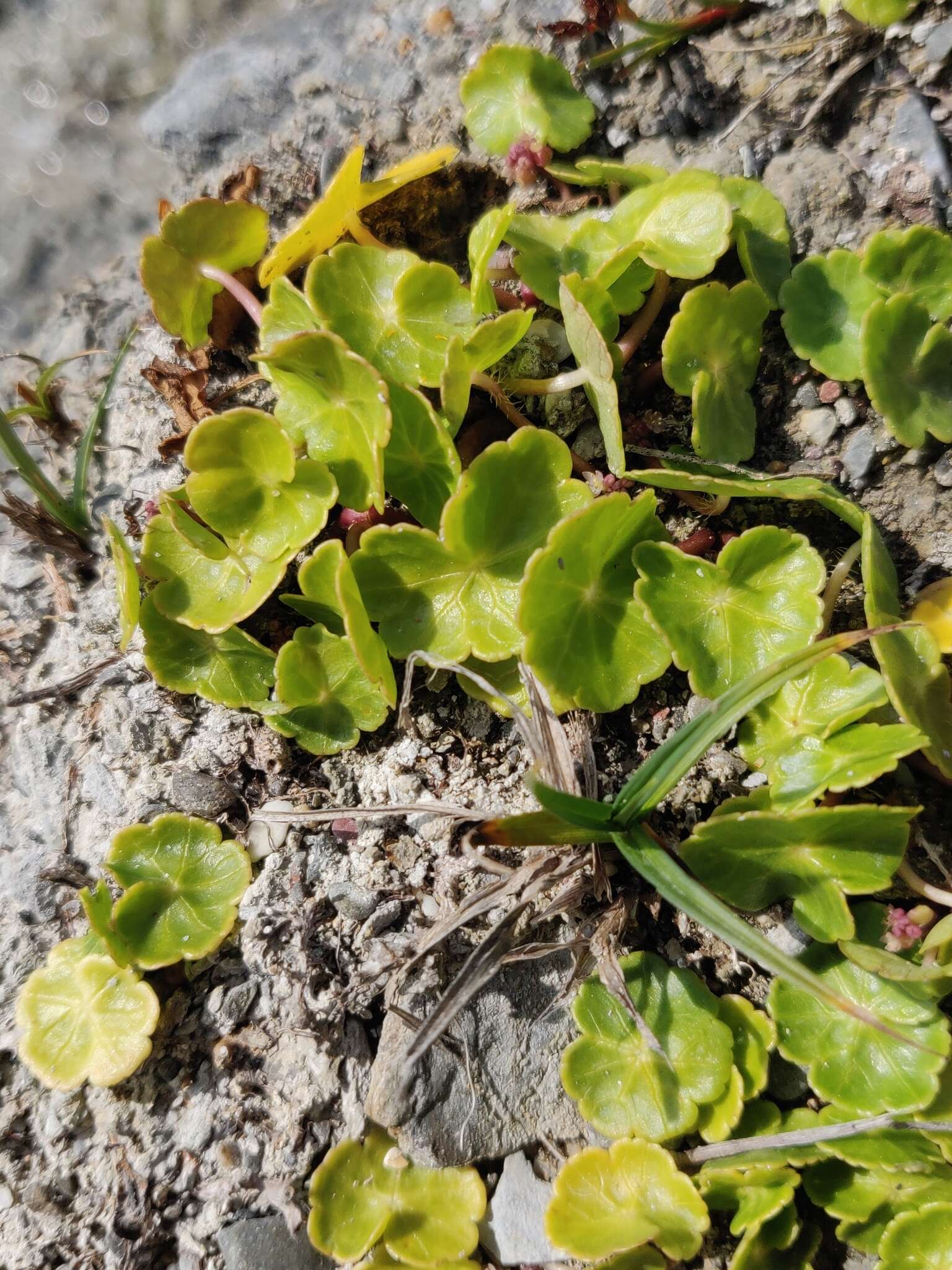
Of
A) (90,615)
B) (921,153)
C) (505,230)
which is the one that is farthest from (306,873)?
(921,153)

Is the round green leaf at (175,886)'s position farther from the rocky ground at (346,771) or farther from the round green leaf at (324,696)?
the round green leaf at (324,696)

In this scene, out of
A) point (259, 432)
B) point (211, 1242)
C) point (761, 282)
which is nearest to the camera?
point (211, 1242)

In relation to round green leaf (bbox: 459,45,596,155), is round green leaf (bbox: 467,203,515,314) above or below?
below

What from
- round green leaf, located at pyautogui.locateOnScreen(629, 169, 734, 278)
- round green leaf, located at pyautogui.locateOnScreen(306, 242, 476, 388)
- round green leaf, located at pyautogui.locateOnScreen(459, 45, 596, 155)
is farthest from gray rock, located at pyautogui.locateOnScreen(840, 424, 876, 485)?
round green leaf, located at pyautogui.locateOnScreen(459, 45, 596, 155)

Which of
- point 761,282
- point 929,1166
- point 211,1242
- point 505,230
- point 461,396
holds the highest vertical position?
point 505,230

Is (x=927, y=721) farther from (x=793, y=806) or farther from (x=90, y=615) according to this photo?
(x=90, y=615)

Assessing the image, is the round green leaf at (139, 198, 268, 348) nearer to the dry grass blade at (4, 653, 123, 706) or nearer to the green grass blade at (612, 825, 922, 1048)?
the dry grass blade at (4, 653, 123, 706)

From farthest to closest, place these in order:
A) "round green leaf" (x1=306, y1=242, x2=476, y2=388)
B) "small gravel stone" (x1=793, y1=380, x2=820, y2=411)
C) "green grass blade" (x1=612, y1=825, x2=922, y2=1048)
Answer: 1. "small gravel stone" (x1=793, y1=380, x2=820, y2=411)
2. "round green leaf" (x1=306, y1=242, x2=476, y2=388)
3. "green grass blade" (x1=612, y1=825, x2=922, y2=1048)
